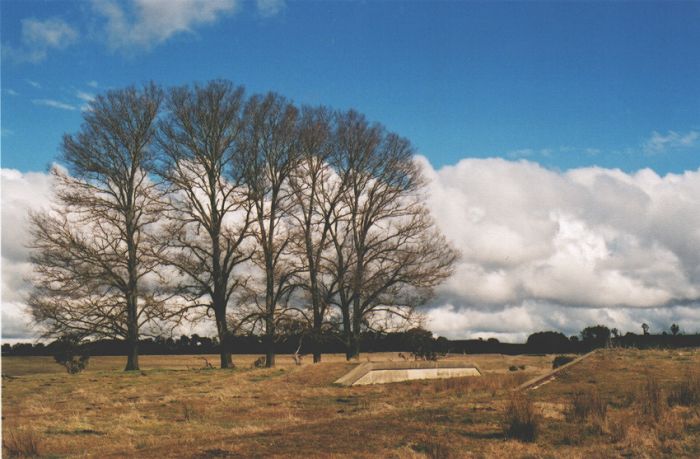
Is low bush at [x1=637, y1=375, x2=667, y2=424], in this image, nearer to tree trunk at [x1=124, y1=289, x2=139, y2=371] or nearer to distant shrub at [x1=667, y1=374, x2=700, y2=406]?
distant shrub at [x1=667, y1=374, x2=700, y2=406]

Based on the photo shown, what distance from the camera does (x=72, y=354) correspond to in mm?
31938

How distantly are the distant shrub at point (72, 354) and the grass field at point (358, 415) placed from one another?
495 cm

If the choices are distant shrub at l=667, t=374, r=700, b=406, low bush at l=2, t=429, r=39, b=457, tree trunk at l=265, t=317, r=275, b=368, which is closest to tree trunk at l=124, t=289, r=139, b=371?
tree trunk at l=265, t=317, r=275, b=368

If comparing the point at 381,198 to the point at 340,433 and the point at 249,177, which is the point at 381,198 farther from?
the point at 340,433

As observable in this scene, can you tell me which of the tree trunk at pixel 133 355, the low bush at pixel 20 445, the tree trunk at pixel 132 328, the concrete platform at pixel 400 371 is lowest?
the low bush at pixel 20 445

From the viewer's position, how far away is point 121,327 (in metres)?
31.3

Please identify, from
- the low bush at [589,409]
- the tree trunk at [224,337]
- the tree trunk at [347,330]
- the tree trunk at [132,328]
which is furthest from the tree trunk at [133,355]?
the low bush at [589,409]

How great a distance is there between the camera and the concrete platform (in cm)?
2352

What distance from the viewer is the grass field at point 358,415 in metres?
10.8

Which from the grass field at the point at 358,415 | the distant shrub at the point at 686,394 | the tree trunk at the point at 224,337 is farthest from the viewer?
the tree trunk at the point at 224,337

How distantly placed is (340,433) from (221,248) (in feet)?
71.4

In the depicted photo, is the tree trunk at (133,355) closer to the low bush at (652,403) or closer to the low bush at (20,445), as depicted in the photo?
the low bush at (20,445)

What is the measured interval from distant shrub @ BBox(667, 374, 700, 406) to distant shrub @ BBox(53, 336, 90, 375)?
989 inches

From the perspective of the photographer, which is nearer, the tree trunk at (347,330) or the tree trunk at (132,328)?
the tree trunk at (132,328)
